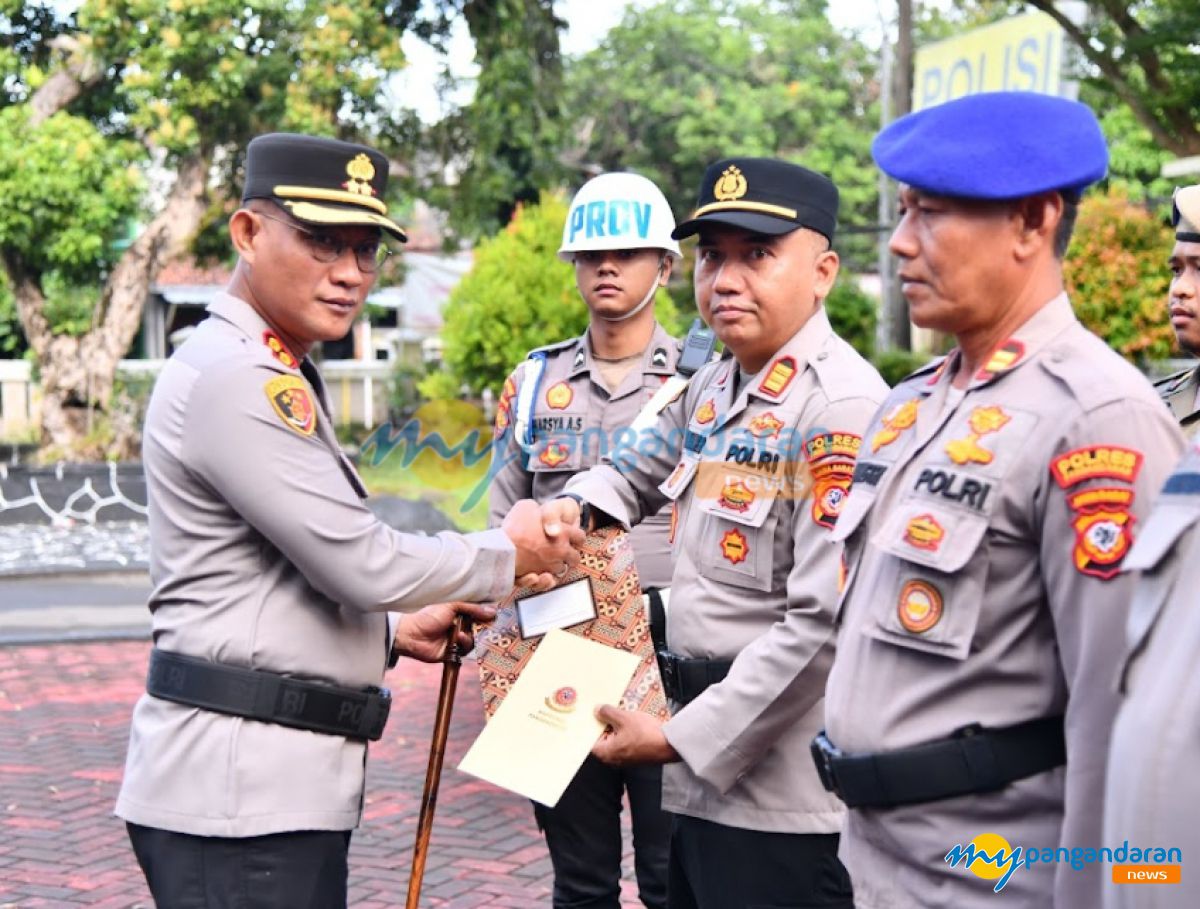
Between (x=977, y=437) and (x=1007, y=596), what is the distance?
24 centimetres

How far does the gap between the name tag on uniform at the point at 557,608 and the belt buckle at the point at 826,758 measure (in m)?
1.10

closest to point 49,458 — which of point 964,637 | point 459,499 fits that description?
point 459,499

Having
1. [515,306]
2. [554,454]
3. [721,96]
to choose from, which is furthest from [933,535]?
[721,96]

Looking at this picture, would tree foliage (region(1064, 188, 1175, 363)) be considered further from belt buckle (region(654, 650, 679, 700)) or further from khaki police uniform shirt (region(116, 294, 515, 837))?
khaki police uniform shirt (region(116, 294, 515, 837))

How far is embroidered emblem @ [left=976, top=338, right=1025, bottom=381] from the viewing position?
7.25 feet

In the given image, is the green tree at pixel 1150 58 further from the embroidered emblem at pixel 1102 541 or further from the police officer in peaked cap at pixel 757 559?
the embroidered emblem at pixel 1102 541

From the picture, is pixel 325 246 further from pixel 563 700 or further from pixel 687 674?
pixel 687 674

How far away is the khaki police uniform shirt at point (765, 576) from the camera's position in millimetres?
2881

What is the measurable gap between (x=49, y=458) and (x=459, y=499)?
646 centimetres

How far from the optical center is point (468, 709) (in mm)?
7887

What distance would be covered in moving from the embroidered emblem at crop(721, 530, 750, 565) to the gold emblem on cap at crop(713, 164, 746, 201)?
760 mm

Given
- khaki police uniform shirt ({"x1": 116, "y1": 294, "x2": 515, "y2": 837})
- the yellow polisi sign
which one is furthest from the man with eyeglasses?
the yellow polisi sign

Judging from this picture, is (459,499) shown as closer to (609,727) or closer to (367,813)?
(367,813)

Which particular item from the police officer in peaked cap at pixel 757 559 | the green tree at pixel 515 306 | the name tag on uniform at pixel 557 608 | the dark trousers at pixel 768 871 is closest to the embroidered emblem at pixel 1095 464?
the police officer in peaked cap at pixel 757 559
